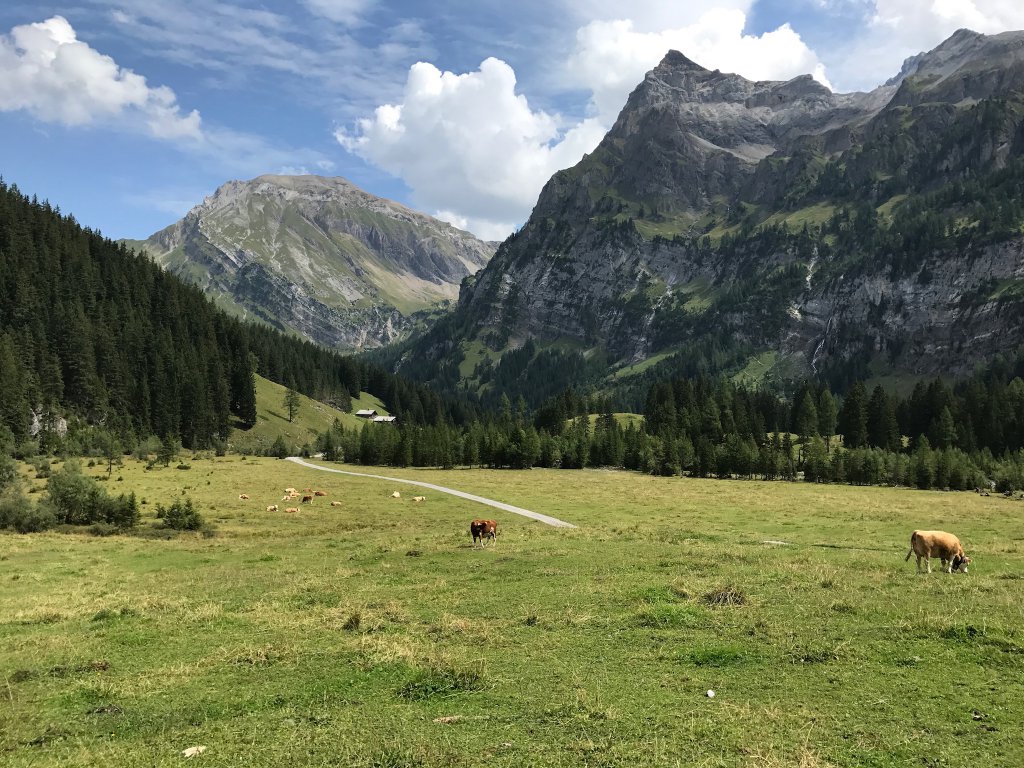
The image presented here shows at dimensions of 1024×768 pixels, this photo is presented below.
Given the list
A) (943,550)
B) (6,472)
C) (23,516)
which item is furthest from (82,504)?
(943,550)

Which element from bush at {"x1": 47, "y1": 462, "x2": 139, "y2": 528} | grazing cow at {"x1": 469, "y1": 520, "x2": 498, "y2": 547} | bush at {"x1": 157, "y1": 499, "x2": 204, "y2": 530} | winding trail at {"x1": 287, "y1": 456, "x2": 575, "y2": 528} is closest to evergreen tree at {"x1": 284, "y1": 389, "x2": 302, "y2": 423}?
winding trail at {"x1": 287, "y1": 456, "x2": 575, "y2": 528}

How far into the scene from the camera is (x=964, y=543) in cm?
3431

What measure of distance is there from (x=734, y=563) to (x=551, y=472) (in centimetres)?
8409

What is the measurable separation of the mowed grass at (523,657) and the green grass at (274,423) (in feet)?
408

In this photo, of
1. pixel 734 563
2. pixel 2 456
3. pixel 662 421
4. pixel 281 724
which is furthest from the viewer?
pixel 662 421

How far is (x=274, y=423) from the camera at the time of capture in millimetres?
168000

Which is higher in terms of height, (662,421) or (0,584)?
(662,421)

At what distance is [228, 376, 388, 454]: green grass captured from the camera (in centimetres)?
15174

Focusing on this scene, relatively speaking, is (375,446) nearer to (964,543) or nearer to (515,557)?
(515,557)

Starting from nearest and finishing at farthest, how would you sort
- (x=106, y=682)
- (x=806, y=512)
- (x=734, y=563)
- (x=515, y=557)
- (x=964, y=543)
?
(x=106, y=682), (x=734, y=563), (x=515, y=557), (x=964, y=543), (x=806, y=512)

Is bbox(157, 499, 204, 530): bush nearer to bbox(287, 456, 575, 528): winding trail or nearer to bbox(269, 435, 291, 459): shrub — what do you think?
bbox(287, 456, 575, 528): winding trail

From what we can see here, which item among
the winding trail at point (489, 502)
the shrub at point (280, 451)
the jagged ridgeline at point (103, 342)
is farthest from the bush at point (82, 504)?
the shrub at point (280, 451)

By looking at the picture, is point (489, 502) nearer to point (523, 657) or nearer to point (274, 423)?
point (523, 657)

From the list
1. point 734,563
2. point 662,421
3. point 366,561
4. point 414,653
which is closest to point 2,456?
point 366,561
